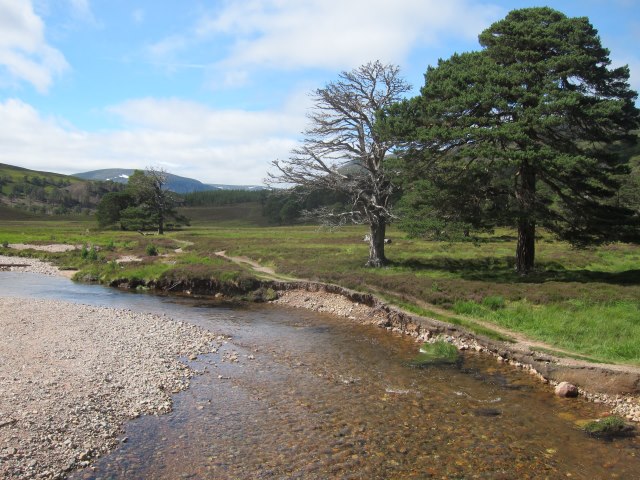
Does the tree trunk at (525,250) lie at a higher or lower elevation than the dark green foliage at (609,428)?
higher

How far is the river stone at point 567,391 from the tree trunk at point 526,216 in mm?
11727

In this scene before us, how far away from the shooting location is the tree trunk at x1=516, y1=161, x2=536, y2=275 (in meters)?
24.3

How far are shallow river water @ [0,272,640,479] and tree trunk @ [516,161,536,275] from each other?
1017 cm

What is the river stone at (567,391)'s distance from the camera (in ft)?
45.0

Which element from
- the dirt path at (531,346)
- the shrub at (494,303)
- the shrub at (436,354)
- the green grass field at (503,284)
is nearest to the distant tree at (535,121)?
the green grass field at (503,284)

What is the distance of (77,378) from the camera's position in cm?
1351

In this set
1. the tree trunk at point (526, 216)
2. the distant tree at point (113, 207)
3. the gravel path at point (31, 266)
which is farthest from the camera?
the distant tree at point (113, 207)

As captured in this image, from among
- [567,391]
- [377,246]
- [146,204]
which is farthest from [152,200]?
[567,391]

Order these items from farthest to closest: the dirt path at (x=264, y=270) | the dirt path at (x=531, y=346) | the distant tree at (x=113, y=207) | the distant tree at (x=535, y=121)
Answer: the distant tree at (x=113, y=207) < the dirt path at (x=264, y=270) < the distant tree at (x=535, y=121) < the dirt path at (x=531, y=346)

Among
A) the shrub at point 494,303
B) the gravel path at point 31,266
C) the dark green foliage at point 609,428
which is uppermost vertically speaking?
the shrub at point 494,303

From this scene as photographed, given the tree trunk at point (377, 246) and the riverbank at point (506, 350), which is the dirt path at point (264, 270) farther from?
the tree trunk at point (377, 246)

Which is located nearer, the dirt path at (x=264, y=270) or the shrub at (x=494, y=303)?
the shrub at (x=494, y=303)

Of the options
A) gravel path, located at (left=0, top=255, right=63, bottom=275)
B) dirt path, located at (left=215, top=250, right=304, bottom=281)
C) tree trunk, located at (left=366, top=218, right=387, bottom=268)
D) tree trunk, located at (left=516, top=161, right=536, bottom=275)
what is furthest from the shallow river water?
gravel path, located at (left=0, top=255, right=63, bottom=275)

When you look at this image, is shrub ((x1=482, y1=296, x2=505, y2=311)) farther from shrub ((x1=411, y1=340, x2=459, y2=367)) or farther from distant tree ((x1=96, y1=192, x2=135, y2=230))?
distant tree ((x1=96, y1=192, x2=135, y2=230))
